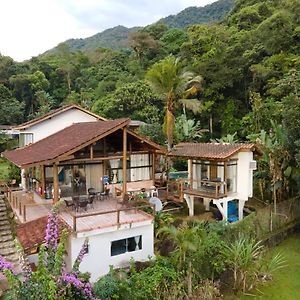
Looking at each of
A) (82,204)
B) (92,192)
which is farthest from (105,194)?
(82,204)

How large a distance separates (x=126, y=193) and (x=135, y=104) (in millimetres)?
23106

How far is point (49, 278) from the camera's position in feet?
34.2

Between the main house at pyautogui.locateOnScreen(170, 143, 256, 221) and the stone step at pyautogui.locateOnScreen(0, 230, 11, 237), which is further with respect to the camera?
the main house at pyautogui.locateOnScreen(170, 143, 256, 221)

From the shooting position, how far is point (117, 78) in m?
57.0

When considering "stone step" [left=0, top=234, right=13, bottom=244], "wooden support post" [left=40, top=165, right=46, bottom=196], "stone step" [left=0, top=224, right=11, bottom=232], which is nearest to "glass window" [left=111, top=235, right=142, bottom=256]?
"stone step" [left=0, top=234, right=13, bottom=244]

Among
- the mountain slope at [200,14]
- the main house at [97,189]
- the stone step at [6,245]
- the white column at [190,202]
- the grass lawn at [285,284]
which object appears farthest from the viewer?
the mountain slope at [200,14]

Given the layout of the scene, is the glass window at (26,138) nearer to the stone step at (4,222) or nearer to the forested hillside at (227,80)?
the stone step at (4,222)

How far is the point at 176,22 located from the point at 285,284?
9916 centimetres

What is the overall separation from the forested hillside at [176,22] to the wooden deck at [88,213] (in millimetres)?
68559

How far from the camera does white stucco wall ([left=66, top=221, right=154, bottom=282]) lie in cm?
1427

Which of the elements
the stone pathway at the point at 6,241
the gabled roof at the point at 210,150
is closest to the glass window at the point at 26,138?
the stone pathway at the point at 6,241

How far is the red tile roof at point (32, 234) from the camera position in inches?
538

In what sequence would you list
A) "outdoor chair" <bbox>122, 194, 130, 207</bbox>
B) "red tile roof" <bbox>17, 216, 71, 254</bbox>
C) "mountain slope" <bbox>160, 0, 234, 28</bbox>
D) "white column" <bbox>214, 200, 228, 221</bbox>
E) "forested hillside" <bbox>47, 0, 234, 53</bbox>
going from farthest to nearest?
"forested hillside" <bbox>47, 0, 234, 53</bbox> < "mountain slope" <bbox>160, 0, 234, 28</bbox> < "white column" <bbox>214, 200, 228, 221</bbox> < "outdoor chair" <bbox>122, 194, 130, 207</bbox> < "red tile roof" <bbox>17, 216, 71, 254</bbox>

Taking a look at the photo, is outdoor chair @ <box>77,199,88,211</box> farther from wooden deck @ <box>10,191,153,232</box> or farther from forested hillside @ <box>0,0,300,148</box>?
forested hillside @ <box>0,0,300,148</box>
